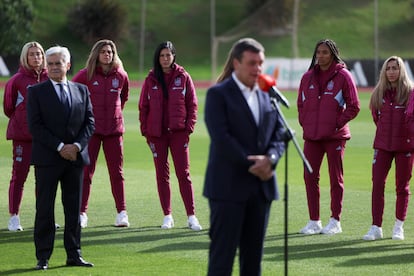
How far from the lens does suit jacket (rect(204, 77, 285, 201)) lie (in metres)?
7.04

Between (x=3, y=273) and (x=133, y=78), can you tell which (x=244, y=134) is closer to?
(x=3, y=273)

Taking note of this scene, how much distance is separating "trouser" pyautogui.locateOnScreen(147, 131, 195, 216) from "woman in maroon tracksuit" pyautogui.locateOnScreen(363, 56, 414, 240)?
2.20m

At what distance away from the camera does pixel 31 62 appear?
11703 mm

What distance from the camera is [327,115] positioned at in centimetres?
1164

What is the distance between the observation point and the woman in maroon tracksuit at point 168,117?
39.4ft

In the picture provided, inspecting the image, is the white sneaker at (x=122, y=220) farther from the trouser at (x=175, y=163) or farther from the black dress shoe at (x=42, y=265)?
the black dress shoe at (x=42, y=265)

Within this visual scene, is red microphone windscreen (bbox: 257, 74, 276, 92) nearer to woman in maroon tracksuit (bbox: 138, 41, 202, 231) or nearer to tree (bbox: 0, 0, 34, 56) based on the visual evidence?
woman in maroon tracksuit (bbox: 138, 41, 202, 231)

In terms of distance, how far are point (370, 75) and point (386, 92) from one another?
37557 millimetres

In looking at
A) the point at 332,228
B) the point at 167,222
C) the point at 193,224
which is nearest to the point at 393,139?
the point at 332,228

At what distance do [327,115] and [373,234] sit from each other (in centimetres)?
144

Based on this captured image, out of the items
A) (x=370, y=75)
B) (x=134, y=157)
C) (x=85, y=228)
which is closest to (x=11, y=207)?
(x=85, y=228)

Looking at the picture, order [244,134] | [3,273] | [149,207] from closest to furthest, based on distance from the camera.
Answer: [244,134] < [3,273] < [149,207]

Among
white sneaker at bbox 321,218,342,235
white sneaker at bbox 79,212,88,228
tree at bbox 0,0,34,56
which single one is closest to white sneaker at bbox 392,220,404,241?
white sneaker at bbox 321,218,342,235

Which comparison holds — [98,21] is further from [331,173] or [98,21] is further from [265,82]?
[265,82]
